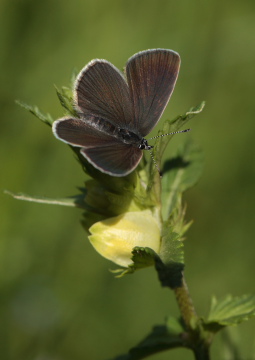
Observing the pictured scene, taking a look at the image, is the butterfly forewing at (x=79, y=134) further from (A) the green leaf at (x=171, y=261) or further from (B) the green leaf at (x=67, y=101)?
(A) the green leaf at (x=171, y=261)

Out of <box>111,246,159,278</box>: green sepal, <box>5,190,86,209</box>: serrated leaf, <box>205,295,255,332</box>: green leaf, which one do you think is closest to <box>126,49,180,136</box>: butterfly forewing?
<box>5,190,86,209</box>: serrated leaf

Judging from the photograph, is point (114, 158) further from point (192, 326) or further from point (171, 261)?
point (192, 326)

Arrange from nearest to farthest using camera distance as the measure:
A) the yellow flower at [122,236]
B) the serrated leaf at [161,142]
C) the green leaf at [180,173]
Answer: the serrated leaf at [161,142], the yellow flower at [122,236], the green leaf at [180,173]

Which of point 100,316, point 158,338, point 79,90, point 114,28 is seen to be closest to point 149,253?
point 158,338

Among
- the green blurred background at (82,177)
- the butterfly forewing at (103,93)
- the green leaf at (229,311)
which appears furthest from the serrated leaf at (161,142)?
the green blurred background at (82,177)

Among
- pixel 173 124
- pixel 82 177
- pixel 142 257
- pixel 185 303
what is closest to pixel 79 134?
pixel 173 124

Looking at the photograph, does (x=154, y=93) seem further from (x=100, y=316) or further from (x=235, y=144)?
(x=235, y=144)
